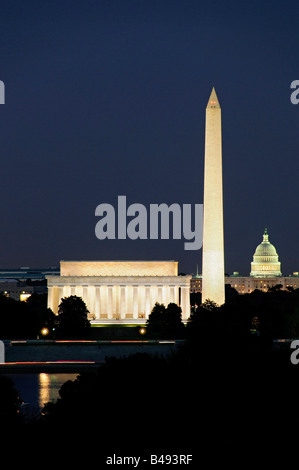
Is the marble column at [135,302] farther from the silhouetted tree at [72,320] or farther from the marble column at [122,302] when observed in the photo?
the silhouetted tree at [72,320]

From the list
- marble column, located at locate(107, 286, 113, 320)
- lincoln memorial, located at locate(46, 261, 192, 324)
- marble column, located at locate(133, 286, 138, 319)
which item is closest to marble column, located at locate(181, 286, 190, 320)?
lincoln memorial, located at locate(46, 261, 192, 324)

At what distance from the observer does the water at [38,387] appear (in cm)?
5822

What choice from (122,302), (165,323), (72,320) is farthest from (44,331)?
(122,302)

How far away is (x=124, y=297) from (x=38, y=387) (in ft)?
185

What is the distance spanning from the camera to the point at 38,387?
6562 centimetres

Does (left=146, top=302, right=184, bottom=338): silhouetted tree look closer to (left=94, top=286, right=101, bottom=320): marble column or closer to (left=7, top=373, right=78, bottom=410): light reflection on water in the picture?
(left=94, top=286, right=101, bottom=320): marble column

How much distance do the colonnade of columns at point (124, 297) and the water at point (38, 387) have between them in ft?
148

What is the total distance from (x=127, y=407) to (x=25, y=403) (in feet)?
51.7

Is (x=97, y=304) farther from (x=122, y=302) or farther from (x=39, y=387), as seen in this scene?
(x=39, y=387)

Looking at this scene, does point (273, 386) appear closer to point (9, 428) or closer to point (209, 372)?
point (209, 372)

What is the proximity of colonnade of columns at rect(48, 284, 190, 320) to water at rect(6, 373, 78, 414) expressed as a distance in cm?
4522

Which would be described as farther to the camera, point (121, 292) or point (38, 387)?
point (121, 292)

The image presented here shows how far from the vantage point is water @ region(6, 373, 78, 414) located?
191ft
